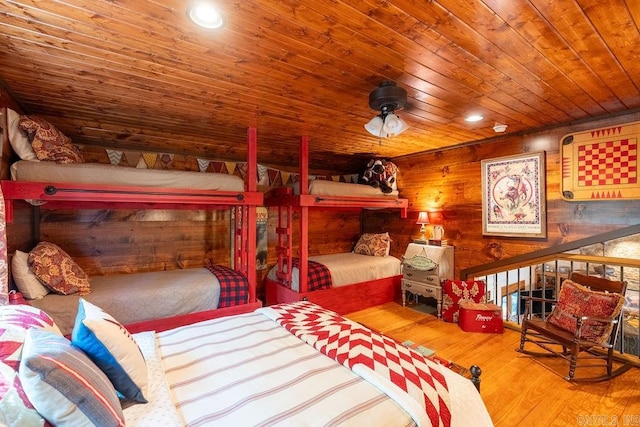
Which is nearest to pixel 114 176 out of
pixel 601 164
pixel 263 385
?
pixel 263 385

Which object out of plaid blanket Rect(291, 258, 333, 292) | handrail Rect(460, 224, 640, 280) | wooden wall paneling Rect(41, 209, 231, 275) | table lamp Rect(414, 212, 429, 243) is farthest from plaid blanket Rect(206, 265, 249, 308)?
handrail Rect(460, 224, 640, 280)

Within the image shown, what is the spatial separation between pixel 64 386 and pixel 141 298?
6.16 ft

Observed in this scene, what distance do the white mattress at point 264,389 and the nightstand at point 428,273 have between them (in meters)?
2.51

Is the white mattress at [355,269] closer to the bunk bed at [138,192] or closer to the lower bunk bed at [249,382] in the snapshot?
the bunk bed at [138,192]

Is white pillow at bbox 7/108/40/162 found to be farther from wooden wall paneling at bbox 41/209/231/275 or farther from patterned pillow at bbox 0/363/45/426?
patterned pillow at bbox 0/363/45/426

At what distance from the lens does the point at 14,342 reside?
1.02 m

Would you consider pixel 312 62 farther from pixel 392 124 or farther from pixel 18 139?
pixel 18 139

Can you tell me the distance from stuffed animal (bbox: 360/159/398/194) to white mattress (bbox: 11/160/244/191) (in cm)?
223

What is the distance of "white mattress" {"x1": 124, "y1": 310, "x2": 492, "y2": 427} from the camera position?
41.3 inches

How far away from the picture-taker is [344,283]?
12.8ft

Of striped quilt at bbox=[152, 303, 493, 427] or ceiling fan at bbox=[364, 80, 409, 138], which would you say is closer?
striped quilt at bbox=[152, 303, 493, 427]

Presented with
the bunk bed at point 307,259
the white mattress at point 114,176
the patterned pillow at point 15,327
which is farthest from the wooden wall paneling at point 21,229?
the bunk bed at point 307,259

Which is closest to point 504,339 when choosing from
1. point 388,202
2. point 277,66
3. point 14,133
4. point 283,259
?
point 388,202

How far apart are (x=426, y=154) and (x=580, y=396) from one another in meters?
3.29
